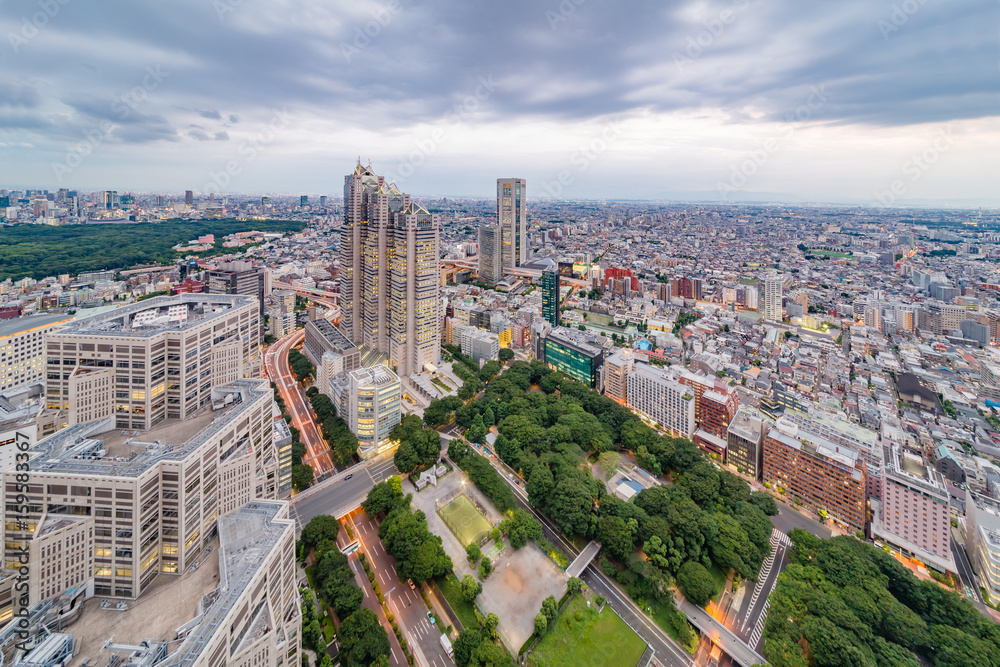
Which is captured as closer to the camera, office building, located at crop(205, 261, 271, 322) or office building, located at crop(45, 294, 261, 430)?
office building, located at crop(45, 294, 261, 430)

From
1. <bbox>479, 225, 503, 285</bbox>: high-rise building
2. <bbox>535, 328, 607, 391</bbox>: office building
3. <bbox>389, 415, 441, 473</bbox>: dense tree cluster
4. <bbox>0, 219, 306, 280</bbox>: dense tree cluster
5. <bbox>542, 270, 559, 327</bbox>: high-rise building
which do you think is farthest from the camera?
<bbox>479, 225, 503, 285</bbox>: high-rise building

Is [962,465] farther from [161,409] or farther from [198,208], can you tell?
[198,208]

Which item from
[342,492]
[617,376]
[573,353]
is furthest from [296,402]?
[617,376]

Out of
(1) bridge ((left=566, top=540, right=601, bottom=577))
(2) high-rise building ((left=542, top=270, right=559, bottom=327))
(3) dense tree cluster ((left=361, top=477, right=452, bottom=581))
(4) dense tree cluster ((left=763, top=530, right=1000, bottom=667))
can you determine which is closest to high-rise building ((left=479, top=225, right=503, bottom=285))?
(2) high-rise building ((left=542, top=270, right=559, bottom=327))

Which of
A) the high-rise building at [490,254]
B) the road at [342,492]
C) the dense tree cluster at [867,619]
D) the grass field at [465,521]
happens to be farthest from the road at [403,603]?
the high-rise building at [490,254]

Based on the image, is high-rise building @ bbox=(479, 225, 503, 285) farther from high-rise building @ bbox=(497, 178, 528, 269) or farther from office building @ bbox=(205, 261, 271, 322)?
office building @ bbox=(205, 261, 271, 322)

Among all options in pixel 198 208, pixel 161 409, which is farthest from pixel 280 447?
pixel 198 208

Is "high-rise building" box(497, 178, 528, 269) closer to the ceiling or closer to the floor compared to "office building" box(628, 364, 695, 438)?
closer to the ceiling
